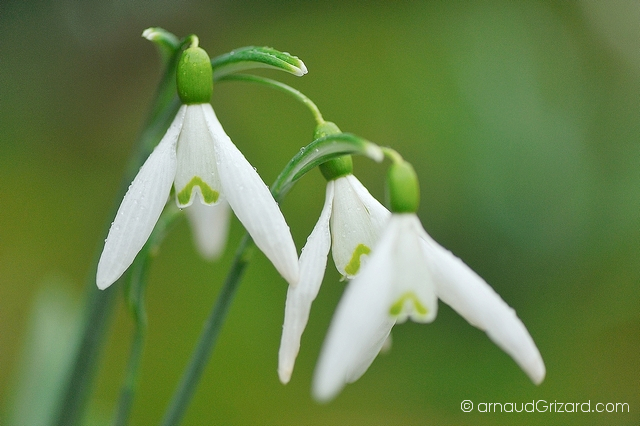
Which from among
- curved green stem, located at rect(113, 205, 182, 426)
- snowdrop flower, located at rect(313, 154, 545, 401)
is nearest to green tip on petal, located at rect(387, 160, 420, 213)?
snowdrop flower, located at rect(313, 154, 545, 401)

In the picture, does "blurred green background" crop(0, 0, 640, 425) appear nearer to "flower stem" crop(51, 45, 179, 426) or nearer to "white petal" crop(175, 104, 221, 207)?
"flower stem" crop(51, 45, 179, 426)

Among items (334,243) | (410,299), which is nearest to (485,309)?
(410,299)

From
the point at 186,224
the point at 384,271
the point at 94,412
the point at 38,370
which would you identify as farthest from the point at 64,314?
the point at 384,271

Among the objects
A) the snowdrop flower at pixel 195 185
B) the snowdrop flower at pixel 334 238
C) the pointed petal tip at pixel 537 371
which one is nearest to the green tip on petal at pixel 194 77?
the snowdrop flower at pixel 195 185

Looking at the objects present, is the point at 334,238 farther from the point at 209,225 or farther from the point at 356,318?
the point at 209,225

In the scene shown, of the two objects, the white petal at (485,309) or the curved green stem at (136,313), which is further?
the curved green stem at (136,313)

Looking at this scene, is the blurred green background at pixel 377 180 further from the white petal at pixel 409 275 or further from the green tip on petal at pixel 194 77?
the white petal at pixel 409 275
